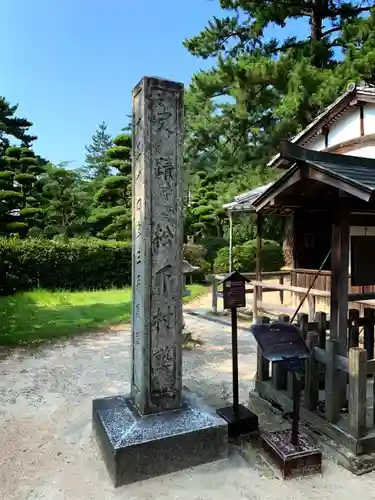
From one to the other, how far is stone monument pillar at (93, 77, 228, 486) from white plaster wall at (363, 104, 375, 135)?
21.3ft

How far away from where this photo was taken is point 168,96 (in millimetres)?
3100

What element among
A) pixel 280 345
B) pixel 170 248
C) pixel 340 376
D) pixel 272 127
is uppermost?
pixel 272 127

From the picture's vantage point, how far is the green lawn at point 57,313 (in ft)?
25.6

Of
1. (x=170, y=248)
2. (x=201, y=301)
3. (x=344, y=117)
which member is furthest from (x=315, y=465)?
(x=201, y=301)

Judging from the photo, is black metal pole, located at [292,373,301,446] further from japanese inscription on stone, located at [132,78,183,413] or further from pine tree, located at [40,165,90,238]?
pine tree, located at [40,165,90,238]

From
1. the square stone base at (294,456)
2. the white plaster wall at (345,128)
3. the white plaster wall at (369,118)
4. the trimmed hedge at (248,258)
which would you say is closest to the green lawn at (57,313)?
the trimmed hedge at (248,258)

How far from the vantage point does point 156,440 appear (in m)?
2.79

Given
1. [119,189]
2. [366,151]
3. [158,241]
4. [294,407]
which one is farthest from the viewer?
[119,189]

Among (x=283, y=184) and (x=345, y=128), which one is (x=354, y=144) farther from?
(x=283, y=184)

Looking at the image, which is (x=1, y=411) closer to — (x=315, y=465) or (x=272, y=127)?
(x=315, y=465)

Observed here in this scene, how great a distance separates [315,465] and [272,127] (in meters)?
12.1

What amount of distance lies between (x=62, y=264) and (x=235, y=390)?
1190 centimetres

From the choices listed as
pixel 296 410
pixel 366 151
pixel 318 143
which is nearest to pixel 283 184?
pixel 296 410

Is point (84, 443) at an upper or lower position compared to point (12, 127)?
lower
